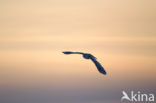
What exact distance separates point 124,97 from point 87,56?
19148 millimetres

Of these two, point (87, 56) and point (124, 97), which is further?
point (124, 97)

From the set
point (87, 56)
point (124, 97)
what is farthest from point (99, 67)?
point (124, 97)

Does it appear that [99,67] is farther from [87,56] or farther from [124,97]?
[124,97]

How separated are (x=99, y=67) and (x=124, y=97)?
20814 mm

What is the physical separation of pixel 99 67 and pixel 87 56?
8.45 feet

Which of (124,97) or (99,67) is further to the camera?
(124,97)

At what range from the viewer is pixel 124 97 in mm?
138875

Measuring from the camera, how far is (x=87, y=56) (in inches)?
4751

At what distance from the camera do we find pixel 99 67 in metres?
119
